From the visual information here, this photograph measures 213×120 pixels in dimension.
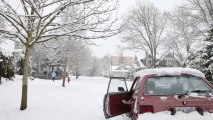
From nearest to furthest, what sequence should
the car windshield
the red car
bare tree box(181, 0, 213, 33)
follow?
the red car
the car windshield
bare tree box(181, 0, 213, 33)

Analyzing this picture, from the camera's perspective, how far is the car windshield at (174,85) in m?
6.52

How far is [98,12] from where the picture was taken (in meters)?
11.0

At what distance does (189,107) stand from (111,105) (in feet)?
8.65

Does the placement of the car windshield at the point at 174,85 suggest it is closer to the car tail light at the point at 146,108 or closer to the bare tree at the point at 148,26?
the car tail light at the point at 146,108

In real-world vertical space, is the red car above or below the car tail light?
above

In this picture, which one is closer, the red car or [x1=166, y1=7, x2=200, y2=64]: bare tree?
the red car

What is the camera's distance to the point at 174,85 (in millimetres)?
6664

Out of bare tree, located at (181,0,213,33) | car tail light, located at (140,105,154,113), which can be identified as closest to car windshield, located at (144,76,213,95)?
car tail light, located at (140,105,154,113)

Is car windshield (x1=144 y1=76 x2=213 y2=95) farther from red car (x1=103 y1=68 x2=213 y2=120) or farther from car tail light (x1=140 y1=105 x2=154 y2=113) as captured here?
car tail light (x1=140 y1=105 x2=154 y2=113)

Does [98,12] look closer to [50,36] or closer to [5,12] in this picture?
[50,36]

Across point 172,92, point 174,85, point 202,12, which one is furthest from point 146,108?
point 202,12

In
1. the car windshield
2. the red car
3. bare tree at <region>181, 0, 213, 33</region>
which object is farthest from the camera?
bare tree at <region>181, 0, 213, 33</region>

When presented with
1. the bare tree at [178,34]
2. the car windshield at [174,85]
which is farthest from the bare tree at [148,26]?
the car windshield at [174,85]

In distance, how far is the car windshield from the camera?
21.4 feet
